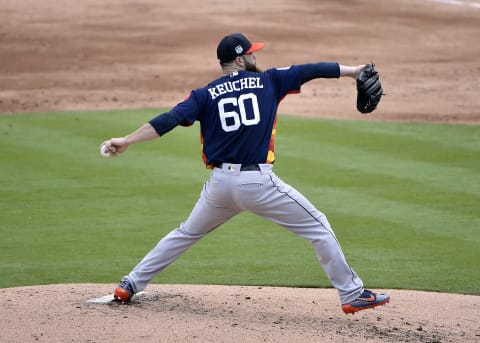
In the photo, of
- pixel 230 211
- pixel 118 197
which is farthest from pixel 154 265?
pixel 118 197

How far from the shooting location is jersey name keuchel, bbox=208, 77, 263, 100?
249 inches

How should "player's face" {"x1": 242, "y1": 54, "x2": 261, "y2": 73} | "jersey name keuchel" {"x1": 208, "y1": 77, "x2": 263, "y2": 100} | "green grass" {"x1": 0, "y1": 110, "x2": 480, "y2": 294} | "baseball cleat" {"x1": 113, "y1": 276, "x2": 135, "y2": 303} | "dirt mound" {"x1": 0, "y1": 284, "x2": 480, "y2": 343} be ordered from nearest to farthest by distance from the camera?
"dirt mound" {"x1": 0, "y1": 284, "x2": 480, "y2": 343}, "jersey name keuchel" {"x1": 208, "y1": 77, "x2": 263, "y2": 100}, "player's face" {"x1": 242, "y1": 54, "x2": 261, "y2": 73}, "baseball cleat" {"x1": 113, "y1": 276, "x2": 135, "y2": 303}, "green grass" {"x1": 0, "y1": 110, "x2": 480, "y2": 294}

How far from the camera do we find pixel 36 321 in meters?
6.21

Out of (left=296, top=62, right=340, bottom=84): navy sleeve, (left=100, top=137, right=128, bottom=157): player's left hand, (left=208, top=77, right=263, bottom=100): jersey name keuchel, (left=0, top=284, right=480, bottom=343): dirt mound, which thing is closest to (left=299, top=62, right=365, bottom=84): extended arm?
(left=296, top=62, right=340, bottom=84): navy sleeve

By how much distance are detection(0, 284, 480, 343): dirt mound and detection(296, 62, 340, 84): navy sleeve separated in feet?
5.29

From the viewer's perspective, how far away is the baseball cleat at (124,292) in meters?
6.62

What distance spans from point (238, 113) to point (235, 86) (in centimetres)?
19

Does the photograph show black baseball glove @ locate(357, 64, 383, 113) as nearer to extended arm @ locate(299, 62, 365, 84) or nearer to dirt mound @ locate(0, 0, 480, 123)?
extended arm @ locate(299, 62, 365, 84)

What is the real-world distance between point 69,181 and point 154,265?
4679mm

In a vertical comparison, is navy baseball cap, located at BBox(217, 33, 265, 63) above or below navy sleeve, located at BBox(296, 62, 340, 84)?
above

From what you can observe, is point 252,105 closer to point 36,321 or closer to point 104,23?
point 36,321

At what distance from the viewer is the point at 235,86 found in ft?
20.8

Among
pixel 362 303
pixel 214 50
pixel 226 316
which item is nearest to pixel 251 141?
pixel 226 316

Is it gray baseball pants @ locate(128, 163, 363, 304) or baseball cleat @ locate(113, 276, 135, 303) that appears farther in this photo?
baseball cleat @ locate(113, 276, 135, 303)
